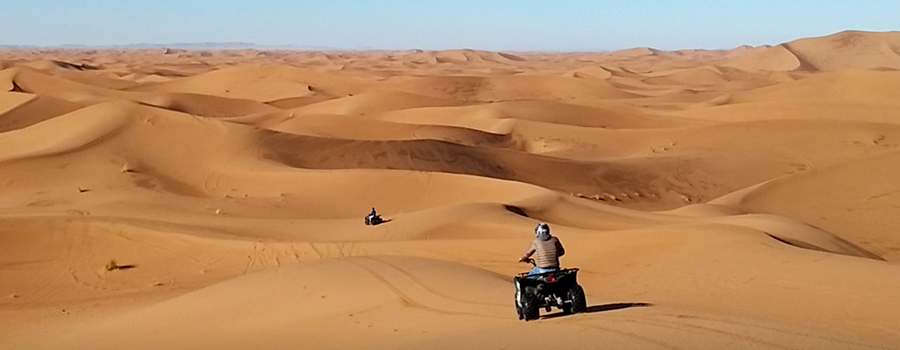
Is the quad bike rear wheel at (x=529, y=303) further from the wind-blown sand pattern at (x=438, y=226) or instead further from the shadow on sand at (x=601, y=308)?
the shadow on sand at (x=601, y=308)

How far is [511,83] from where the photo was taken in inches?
2419

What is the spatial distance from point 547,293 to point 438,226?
9.07m

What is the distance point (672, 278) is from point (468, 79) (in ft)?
167

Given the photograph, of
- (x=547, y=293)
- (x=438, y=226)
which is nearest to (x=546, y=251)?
(x=547, y=293)

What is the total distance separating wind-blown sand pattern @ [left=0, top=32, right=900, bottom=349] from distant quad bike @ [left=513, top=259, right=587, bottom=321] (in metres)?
0.13

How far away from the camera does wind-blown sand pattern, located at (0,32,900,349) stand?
8.67 m

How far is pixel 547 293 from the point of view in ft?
24.5

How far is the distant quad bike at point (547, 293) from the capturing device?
7.41m

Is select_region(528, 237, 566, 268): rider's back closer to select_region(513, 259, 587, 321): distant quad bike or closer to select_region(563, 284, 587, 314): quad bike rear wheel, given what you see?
select_region(513, 259, 587, 321): distant quad bike

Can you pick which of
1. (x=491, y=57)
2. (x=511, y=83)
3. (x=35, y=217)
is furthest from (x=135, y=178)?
(x=491, y=57)

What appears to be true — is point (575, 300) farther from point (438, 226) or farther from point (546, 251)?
point (438, 226)

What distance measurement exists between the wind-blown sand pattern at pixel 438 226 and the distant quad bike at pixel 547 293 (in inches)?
5.0

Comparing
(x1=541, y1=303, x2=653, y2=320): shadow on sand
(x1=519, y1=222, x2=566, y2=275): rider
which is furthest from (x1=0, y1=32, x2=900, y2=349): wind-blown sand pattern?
(x1=519, y1=222, x2=566, y2=275): rider

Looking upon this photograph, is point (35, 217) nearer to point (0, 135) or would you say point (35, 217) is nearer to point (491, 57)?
point (0, 135)
